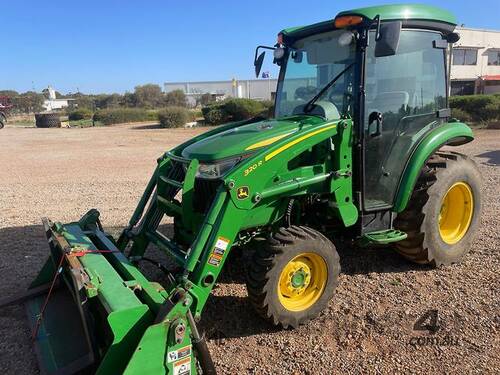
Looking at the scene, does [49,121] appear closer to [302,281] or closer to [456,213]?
[456,213]

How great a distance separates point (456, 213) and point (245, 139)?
2790 mm

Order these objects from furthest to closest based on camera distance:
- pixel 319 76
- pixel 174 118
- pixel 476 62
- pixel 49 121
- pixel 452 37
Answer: pixel 476 62, pixel 49 121, pixel 174 118, pixel 452 37, pixel 319 76

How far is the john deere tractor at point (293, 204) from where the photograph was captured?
295 centimetres

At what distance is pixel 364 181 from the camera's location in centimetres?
406

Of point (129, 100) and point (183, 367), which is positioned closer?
point (183, 367)

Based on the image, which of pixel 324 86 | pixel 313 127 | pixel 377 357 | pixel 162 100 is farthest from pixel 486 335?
pixel 162 100

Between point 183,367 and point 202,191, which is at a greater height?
point 202,191

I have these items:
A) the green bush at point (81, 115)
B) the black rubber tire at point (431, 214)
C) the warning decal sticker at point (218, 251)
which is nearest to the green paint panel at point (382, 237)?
the black rubber tire at point (431, 214)

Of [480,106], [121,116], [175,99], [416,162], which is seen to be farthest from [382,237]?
[175,99]

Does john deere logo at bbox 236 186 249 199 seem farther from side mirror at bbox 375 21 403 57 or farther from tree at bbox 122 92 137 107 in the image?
tree at bbox 122 92 137 107

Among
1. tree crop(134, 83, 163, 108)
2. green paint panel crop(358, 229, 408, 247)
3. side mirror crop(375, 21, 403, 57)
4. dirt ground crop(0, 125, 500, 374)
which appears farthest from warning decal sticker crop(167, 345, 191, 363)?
tree crop(134, 83, 163, 108)

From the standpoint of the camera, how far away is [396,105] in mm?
4184

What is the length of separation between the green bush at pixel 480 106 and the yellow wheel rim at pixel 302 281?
21.2m

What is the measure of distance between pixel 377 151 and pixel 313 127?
2.76 feet
